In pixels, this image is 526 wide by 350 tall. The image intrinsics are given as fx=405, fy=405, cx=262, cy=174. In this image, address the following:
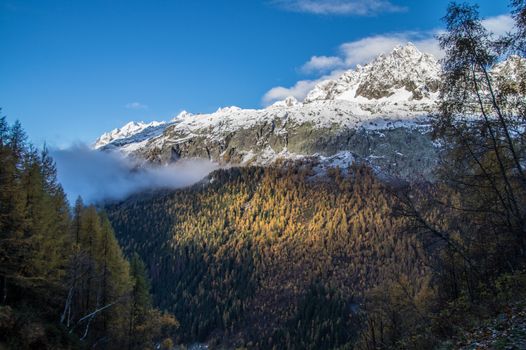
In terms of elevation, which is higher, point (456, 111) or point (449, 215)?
point (456, 111)

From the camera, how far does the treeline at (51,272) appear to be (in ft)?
92.9

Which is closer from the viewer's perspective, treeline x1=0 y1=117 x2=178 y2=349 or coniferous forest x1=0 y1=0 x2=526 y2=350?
coniferous forest x1=0 y1=0 x2=526 y2=350

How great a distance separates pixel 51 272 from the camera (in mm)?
34656

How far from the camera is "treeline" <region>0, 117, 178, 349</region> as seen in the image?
92.9 ft

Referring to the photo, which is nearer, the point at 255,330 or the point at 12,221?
the point at 12,221

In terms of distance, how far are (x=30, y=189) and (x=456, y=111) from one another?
3253 centimetres

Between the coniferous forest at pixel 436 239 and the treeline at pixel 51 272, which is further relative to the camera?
the treeline at pixel 51 272

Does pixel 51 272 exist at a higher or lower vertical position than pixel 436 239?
higher

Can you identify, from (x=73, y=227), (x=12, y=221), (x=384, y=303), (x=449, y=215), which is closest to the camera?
(x=449, y=215)

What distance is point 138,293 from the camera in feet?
186

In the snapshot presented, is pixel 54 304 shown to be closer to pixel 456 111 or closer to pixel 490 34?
pixel 456 111

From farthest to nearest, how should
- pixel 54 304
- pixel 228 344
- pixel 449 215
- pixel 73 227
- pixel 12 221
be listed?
pixel 228 344 < pixel 73 227 < pixel 54 304 < pixel 12 221 < pixel 449 215

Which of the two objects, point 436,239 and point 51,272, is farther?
point 51,272

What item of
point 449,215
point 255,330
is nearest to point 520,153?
point 449,215
